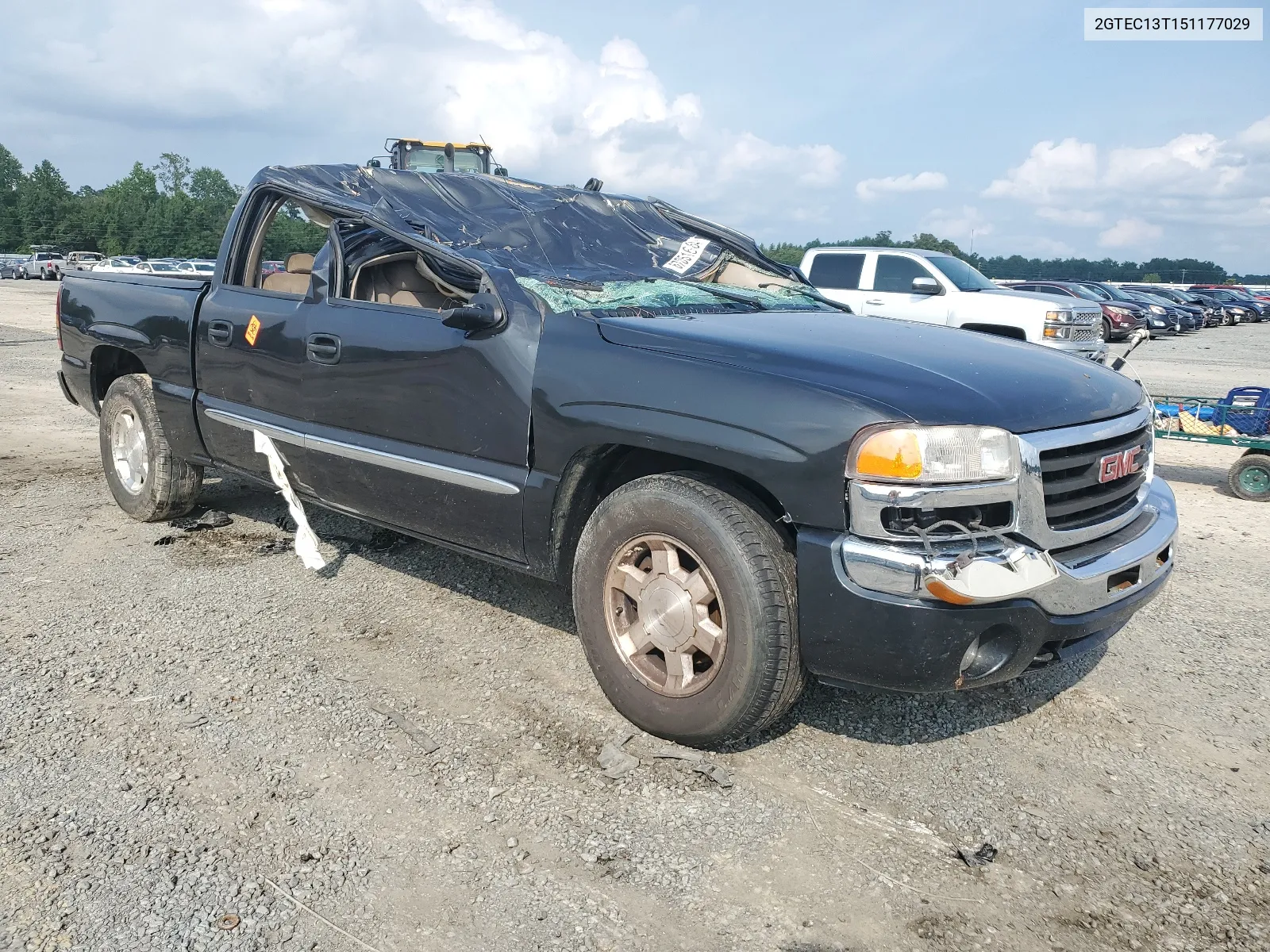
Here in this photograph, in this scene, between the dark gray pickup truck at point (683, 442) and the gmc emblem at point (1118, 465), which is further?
the gmc emblem at point (1118, 465)

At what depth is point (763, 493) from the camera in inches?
114

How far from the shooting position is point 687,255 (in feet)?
14.8

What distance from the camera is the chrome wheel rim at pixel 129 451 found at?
5348 mm

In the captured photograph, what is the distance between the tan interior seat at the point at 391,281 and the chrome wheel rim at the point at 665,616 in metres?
1.64

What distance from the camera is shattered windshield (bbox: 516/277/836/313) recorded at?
137 inches

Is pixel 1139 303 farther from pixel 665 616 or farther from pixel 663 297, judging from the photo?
pixel 665 616

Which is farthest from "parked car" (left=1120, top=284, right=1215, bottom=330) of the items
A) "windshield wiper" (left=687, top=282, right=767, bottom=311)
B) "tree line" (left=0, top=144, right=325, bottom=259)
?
"tree line" (left=0, top=144, right=325, bottom=259)

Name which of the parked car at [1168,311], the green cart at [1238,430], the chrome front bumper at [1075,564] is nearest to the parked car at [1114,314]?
the parked car at [1168,311]

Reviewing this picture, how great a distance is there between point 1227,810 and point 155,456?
16.3ft

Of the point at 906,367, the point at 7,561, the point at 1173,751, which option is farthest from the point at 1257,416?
the point at 7,561

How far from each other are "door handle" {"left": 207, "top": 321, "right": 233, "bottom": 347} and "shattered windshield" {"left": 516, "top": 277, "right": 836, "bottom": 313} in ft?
5.61

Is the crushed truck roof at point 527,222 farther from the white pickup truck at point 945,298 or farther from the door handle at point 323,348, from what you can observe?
the white pickup truck at point 945,298

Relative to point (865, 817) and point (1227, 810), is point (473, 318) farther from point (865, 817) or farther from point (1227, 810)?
point (1227, 810)

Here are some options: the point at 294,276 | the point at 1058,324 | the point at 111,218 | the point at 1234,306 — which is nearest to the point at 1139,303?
the point at 1234,306
